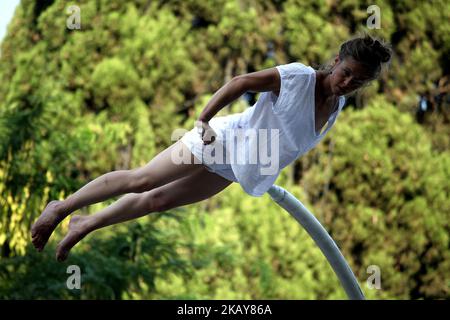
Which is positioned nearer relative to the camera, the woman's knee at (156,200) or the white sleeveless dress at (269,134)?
the white sleeveless dress at (269,134)

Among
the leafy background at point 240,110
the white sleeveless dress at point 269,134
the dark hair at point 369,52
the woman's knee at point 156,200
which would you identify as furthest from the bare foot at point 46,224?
the leafy background at point 240,110

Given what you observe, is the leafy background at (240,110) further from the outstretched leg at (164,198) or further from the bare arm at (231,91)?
the bare arm at (231,91)

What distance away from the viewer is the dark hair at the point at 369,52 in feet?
9.34

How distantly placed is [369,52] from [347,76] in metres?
0.11

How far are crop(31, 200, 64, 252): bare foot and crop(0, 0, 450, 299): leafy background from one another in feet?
12.9

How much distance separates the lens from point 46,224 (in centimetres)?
325

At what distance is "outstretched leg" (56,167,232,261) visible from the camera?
325 cm

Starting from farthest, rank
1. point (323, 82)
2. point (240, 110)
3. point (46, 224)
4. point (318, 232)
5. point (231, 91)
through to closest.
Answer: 1. point (240, 110)
2. point (318, 232)
3. point (46, 224)
4. point (323, 82)
5. point (231, 91)

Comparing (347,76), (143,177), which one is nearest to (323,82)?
(347,76)

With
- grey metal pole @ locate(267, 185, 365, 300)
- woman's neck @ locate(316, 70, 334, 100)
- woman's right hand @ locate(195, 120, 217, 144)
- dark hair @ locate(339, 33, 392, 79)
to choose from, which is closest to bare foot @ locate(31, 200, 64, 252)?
woman's right hand @ locate(195, 120, 217, 144)

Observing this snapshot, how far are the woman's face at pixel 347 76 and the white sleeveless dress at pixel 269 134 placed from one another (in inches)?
3.1

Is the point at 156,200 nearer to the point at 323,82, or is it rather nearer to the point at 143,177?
the point at 143,177

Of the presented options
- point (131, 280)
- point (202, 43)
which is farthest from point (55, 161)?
point (202, 43)

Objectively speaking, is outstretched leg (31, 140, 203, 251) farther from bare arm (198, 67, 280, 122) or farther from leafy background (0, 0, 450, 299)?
leafy background (0, 0, 450, 299)
